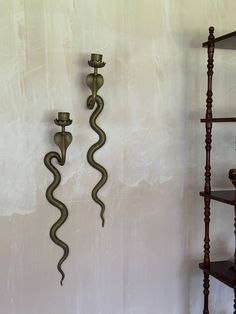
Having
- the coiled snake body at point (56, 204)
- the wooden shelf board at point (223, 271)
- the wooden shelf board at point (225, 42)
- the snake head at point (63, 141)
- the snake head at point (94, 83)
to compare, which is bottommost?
the wooden shelf board at point (223, 271)

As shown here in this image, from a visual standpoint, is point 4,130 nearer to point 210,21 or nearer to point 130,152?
point 130,152

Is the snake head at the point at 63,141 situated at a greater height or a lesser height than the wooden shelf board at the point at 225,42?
lesser

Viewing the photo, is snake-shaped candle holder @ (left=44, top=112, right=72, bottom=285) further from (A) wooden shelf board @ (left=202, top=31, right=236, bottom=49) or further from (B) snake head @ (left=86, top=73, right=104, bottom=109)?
(A) wooden shelf board @ (left=202, top=31, right=236, bottom=49)

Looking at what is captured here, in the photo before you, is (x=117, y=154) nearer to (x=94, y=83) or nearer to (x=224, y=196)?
(x=94, y=83)

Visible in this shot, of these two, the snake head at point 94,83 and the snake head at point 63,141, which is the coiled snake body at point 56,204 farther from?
the snake head at point 94,83

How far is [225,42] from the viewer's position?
197cm

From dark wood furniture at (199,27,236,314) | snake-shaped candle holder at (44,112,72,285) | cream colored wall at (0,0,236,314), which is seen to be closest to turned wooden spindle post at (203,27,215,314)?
dark wood furniture at (199,27,236,314)

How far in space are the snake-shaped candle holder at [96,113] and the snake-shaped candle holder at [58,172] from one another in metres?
0.13

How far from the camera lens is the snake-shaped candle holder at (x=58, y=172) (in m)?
1.83

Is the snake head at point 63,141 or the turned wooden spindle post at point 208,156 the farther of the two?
the turned wooden spindle post at point 208,156

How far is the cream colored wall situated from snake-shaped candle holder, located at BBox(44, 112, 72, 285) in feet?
0.11

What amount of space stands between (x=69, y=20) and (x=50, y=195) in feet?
2.62

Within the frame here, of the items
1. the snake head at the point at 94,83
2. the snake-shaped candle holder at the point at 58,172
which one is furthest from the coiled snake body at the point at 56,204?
the snake head at the point at 94,83

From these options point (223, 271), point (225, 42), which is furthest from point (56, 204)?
point (225, 42)
